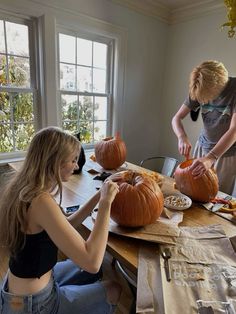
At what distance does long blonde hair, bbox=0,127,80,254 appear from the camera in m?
0.76

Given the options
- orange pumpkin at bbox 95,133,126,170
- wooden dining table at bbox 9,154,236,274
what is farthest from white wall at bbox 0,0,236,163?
wooden dining table at bbox 9,154,236,274

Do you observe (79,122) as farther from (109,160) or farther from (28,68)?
(109,160)

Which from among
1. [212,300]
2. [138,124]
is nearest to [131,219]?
[212,300]

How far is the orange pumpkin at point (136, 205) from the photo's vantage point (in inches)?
33.9

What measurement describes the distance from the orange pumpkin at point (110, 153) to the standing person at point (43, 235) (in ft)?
2.46

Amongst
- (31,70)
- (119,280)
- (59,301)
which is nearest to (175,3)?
(31,70)

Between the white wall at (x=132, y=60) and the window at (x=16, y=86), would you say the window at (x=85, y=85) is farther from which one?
the window at (x=16, y=86)

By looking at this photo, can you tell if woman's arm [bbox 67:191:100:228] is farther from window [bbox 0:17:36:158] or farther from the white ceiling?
the white ceiling

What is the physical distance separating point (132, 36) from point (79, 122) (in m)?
1.26

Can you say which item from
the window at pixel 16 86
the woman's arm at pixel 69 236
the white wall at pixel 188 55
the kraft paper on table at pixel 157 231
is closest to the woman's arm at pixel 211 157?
the kraft paper on table at pixel 157 231

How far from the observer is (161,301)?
60 centimetres

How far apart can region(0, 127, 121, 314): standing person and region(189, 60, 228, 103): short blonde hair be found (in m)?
0.93

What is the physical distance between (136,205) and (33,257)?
0.40 meters

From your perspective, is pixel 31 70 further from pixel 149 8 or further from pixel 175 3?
pixel 175 3
